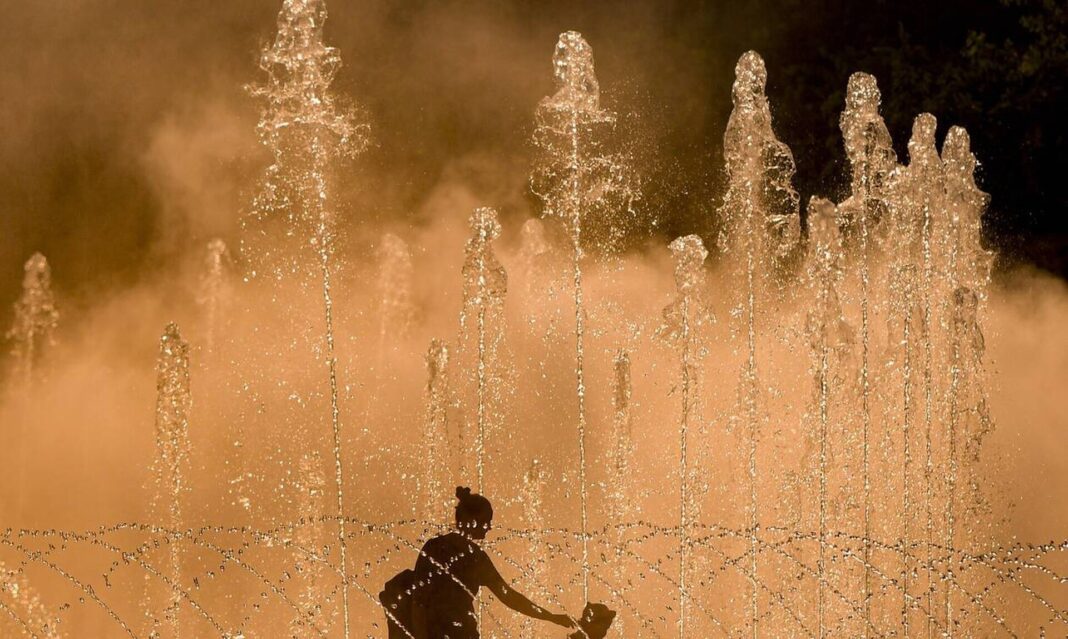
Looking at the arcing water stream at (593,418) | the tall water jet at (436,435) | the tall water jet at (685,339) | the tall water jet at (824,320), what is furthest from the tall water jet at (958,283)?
the tall water jet at (436,435)

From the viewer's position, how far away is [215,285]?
54.5 feet

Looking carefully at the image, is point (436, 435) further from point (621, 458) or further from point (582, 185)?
point (582, 185)

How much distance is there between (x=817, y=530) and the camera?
12.3 m

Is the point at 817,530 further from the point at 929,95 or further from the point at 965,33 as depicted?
the point at 965,33

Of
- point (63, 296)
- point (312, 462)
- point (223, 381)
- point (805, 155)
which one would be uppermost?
point (805, 155)

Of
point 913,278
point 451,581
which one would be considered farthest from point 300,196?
point 451,581

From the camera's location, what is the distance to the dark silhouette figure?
6.41m

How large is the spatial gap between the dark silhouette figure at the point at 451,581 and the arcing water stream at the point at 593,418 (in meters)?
3.81

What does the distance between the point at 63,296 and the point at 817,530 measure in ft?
29.2

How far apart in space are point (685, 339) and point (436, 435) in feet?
10.2

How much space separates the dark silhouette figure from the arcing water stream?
381 cm

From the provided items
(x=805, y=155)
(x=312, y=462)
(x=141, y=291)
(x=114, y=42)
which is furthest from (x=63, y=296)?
(x=805, y=155)

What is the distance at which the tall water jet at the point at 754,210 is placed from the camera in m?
12.3

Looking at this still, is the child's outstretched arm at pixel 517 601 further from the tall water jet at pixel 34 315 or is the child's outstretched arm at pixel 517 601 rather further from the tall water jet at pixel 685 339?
the tall water jet at pixel 34 315
